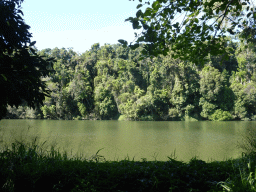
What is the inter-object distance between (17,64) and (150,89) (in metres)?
34.6

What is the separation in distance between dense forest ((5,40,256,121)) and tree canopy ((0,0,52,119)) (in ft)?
82.6

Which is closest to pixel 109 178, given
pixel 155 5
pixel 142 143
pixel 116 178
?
pixel 116 178

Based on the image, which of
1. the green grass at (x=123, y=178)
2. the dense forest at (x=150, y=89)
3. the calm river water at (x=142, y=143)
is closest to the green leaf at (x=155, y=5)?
the green grass at (x=123, y=178)

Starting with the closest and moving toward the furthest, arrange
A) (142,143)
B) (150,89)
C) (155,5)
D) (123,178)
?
(123,178)
(155,5)
(142,143)
(150,89)

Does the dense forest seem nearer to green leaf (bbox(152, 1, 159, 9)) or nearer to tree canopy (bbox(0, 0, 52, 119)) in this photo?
tree canopy (bbox(0, 0, 52, 119))

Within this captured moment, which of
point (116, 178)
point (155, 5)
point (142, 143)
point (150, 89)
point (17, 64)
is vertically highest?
point (150, 89)

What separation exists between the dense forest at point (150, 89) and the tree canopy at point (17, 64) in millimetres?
25177

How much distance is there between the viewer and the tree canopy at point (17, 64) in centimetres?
347

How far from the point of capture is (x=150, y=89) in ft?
125

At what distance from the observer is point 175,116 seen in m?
37.0

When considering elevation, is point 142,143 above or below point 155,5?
below

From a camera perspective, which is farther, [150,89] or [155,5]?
[150,89]

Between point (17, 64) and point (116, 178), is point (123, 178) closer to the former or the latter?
point (116, 178)

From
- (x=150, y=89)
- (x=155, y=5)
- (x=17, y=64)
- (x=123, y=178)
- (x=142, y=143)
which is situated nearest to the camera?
(x=123, y=178)
